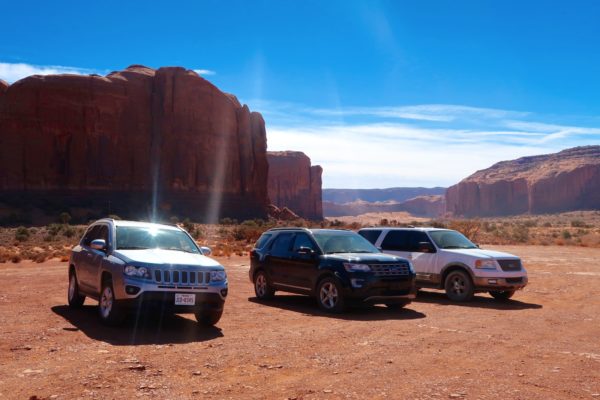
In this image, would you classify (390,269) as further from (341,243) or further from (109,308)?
(109,308)

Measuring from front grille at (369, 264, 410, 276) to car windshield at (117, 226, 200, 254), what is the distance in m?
3.54

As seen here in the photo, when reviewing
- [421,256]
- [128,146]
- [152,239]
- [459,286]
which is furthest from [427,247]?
[128,146]

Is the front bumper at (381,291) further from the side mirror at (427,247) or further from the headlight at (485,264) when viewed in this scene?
the side mirror at (427,247)

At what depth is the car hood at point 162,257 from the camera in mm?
9094

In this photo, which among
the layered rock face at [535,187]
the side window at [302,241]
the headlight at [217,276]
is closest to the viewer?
the headlight at [217,276]

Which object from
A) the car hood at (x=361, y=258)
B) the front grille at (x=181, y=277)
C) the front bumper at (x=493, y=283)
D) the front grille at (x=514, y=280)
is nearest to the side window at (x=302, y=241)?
the car hood at (x=361, y=258)

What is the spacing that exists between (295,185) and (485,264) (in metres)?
121

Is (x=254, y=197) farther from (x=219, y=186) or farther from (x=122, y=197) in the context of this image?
(x=122, y=197)

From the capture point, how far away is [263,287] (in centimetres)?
1398

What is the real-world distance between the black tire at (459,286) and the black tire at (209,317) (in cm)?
Answer: 688

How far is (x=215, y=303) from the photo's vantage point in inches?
367

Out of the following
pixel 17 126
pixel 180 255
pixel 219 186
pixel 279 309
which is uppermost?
pixel 17 126

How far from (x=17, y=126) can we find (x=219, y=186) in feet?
80.8

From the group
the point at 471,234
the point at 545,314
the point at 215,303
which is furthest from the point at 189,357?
the point at 471,234
